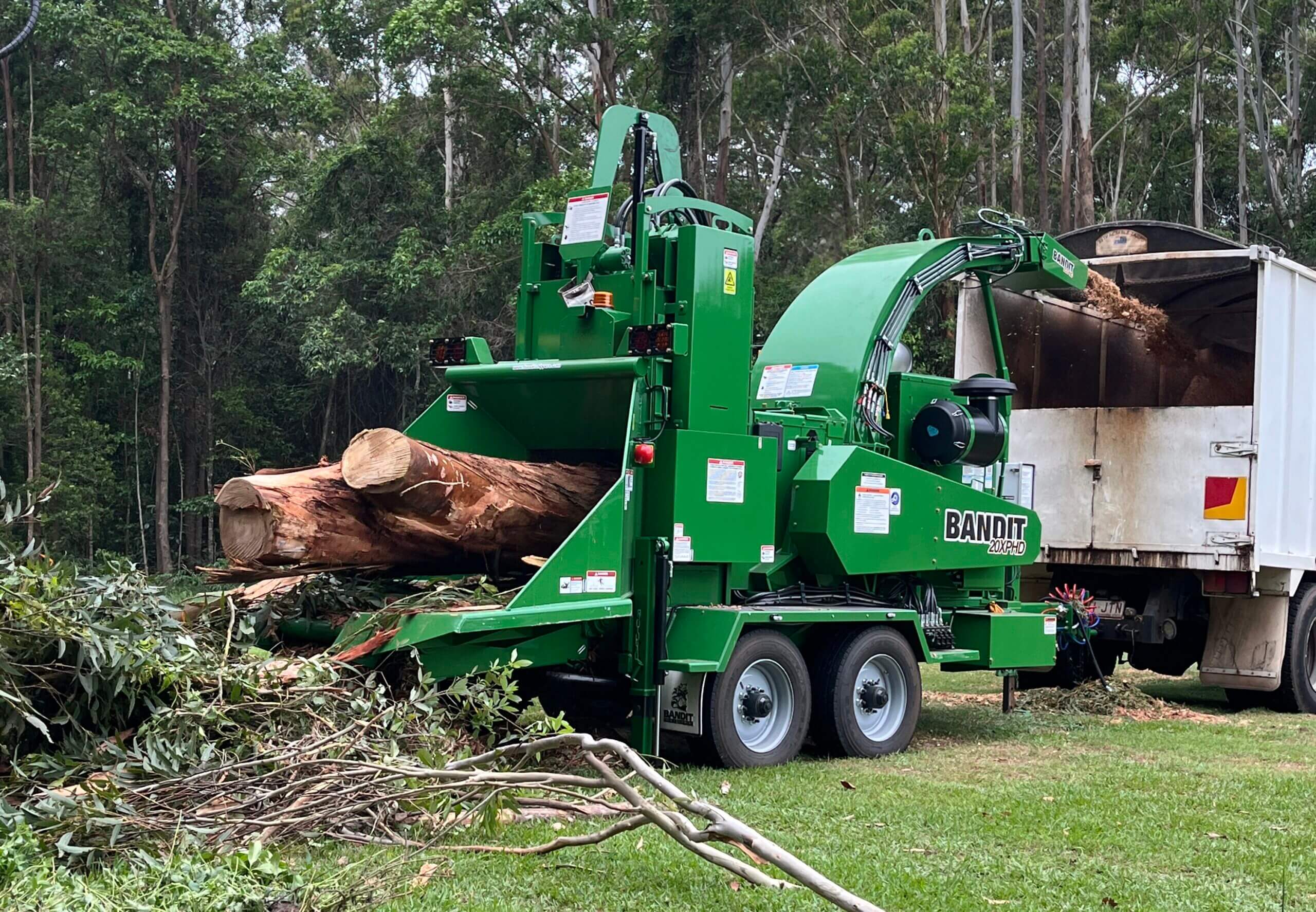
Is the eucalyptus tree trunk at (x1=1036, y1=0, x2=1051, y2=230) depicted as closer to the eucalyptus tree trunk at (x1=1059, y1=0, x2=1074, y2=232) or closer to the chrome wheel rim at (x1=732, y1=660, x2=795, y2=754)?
the eucalyptus tree trunk at (x1=1059, y1=0, x2=1074, y2=232)

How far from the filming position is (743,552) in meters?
8.10

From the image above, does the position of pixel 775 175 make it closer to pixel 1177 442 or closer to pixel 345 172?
pixel 345 172

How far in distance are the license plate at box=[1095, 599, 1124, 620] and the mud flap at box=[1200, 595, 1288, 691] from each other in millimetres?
781

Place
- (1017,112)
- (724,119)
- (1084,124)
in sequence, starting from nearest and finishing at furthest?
(1084,124) → (724,119) → (1017,112)

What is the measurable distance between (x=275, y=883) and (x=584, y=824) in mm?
1642

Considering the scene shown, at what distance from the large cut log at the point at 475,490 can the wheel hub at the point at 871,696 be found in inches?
75.3

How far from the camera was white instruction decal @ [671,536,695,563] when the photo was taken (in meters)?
7.69

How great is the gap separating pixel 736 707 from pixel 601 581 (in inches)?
42.5

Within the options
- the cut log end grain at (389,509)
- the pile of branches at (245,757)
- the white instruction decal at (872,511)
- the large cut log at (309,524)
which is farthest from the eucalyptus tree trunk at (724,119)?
the pile of branches at (245,757)

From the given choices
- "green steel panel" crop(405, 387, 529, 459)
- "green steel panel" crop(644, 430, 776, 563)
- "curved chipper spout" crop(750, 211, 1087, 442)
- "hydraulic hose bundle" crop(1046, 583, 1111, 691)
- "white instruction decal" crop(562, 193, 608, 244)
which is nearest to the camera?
"green steel panel" crop(644, 430, 776, 563)

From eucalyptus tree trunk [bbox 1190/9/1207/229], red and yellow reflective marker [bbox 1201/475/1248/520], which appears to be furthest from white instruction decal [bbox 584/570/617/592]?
eucalyptus tree trunk [bbox 1190/9/1207/229]

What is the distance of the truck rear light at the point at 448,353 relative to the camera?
341 inches

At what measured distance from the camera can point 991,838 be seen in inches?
237

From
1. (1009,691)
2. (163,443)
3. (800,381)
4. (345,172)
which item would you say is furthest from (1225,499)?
(163,443)
